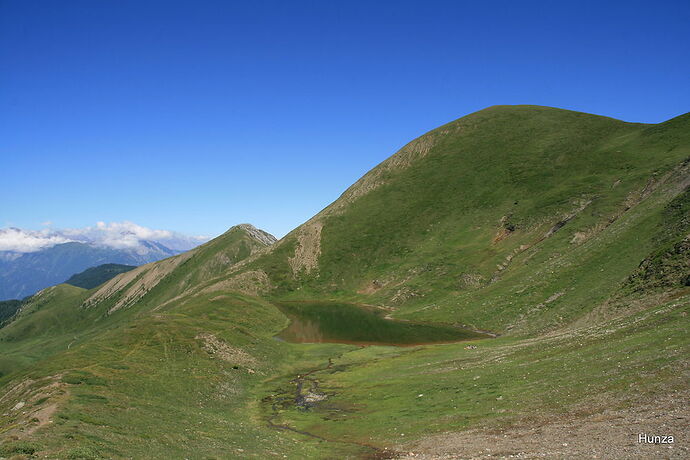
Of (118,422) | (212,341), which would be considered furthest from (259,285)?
(118,422)

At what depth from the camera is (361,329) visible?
96.7 m

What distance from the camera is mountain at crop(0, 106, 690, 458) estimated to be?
28.9m

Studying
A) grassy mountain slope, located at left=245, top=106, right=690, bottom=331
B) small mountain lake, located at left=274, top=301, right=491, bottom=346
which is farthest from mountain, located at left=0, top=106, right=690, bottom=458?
small mountain lake, located at left=274, top=301, right=491, bottom=346

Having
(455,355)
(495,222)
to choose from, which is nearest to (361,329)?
(455,355)

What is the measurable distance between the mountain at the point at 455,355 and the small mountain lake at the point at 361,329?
259 cm

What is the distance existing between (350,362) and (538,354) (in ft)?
98.2

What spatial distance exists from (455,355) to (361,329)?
128ft

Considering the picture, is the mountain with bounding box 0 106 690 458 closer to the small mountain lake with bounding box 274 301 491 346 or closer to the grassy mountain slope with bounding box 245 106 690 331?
the grassy mountain slope with bounding box 245 106 690 331

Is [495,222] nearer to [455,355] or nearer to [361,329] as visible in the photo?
[361,329]

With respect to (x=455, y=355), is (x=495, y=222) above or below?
above

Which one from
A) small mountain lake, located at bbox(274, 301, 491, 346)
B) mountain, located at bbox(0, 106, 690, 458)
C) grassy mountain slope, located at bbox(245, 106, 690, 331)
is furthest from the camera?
grassy mountain slope, located at bbox(245, 106, 690, 331)

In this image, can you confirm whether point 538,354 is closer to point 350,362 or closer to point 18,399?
point 350,362

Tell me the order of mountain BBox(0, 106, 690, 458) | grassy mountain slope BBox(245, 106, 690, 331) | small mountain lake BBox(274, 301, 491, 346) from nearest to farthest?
mountain BBox(0, 106, 690, 458)
small mountain lake BBox(274, 301, 491, 346)
grassy mountain slope BBox(245, 106, 690, 331)

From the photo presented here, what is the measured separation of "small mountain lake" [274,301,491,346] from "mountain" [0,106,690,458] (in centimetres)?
259
